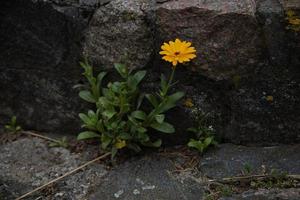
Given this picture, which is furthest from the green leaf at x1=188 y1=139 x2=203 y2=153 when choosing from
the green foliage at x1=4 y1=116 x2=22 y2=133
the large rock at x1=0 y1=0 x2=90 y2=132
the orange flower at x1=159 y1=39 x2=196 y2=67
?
the green foliage at x1=4 y1=116 x2=22 y2=133

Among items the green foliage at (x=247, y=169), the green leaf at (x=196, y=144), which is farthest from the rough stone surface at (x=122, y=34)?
the green foliage at (x=247, y=169)

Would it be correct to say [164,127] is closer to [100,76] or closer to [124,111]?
[124,111]

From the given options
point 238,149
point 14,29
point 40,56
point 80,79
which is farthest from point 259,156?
point 14,29

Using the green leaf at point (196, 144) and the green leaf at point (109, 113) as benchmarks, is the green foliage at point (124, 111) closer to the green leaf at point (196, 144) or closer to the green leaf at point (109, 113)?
the green leaf at point (109, 113)

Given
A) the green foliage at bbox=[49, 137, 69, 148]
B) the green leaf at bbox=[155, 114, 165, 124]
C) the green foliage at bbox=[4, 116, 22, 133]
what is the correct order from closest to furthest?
1. the green leaf at bbox=[155, 114, 165, 124]
2. the green foliage at bbox=[49, 137, 69, 148]
3. the green foliage at bbox=[4, 116, 22, 133]

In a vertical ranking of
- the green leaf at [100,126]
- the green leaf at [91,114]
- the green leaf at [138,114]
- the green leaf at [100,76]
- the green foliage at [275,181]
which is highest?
the green leaf at [100,76]

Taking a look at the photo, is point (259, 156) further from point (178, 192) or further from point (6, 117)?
point (6, 117)

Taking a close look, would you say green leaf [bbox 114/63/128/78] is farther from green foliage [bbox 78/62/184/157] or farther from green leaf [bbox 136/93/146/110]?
green leaf [bbox 136/93/146/110]
